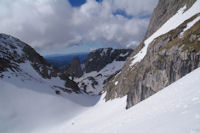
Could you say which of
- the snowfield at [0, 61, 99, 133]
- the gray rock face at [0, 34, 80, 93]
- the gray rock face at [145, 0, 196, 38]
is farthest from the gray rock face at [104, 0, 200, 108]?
the gray rock face at [0, 34, 80, 93]

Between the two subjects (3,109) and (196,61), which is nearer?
(196,61)

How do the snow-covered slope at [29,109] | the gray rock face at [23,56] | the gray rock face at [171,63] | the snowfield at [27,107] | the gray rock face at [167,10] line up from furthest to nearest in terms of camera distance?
the gray rock face at [23,56] < the gray rock face at [167,10] < the snowfield at [27,107] < the snow-covered slope at [29,109] < the gray rock face at [171,63]

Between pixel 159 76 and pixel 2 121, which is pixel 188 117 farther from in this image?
pixel 2 121

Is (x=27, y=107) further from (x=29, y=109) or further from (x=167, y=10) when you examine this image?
(x=167, y=10)

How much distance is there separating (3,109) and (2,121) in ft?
14.8

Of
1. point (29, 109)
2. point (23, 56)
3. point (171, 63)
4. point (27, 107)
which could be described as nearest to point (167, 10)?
point (171, 63)

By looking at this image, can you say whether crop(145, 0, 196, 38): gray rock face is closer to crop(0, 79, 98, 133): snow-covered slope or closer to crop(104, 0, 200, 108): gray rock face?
crop(104, 0, 200, 108): gray rock face

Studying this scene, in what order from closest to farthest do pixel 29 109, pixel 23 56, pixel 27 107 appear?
pixel 29 109, pixel 27 107, pixel 23 56

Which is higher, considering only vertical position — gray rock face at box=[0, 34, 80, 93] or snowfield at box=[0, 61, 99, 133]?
gray rock face at box=[0, 34, 80, 93]

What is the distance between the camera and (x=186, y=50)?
17.0m

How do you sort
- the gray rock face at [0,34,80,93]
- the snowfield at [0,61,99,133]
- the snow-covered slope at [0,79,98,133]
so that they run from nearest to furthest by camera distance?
the snow-covered slope at [0,79,98,133]
the snowfield at [0,61,99,133]
the gray rock face at [0,34,80,93]

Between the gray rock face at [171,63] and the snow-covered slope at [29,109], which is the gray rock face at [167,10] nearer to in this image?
the gray rock face at [171,63]

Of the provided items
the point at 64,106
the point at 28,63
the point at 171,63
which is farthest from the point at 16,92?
the point at 171,63

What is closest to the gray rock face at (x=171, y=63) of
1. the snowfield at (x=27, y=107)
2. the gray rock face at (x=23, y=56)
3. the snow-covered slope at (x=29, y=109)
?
the snow-covered slope at (x=29, y=109)
